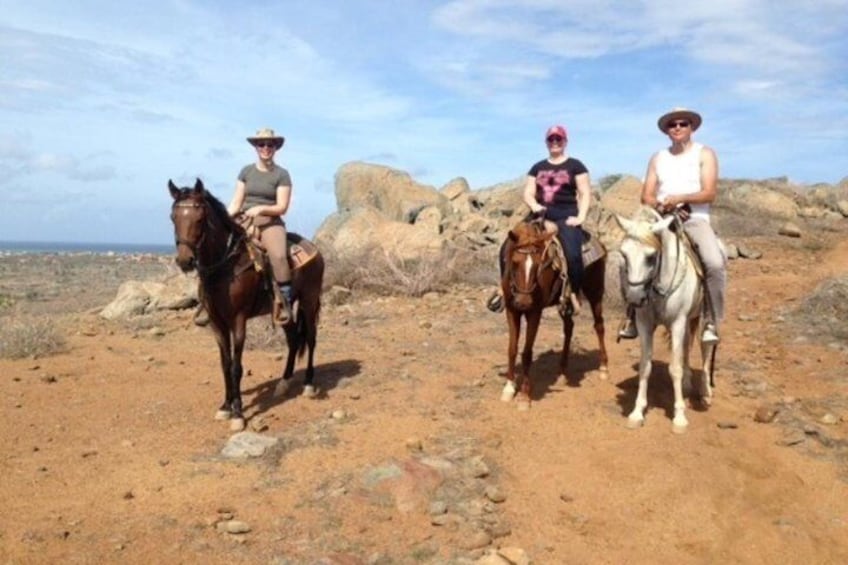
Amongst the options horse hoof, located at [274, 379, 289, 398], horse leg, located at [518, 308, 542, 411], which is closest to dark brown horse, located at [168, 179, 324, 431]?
horse hoof, located at [274, 379, 289, 398]

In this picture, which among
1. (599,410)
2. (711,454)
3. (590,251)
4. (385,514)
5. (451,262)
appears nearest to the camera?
(385,514)

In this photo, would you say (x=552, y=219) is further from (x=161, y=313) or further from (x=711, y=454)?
(x=161, y=313)

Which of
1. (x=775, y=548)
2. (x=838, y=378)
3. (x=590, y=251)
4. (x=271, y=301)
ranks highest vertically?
(x=590, y=251)

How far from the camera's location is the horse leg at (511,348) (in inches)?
289

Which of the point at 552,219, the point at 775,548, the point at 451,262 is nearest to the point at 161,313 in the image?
the point at 451,262

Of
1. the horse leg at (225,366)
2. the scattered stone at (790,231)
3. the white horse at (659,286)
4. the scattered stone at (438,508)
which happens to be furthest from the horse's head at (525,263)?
the scattered stone at (790,231)

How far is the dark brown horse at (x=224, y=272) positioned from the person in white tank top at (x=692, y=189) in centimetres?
383

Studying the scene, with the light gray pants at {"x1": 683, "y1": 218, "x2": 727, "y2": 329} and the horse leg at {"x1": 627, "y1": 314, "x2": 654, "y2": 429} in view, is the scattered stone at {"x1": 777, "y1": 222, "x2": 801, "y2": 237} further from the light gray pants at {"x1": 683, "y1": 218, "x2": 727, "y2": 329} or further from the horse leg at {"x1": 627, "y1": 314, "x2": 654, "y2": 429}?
the horse leg at {"x1": 627, "y1": 314, "x2": 654, "y2": 429}

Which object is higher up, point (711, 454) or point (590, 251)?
point (590, 251)

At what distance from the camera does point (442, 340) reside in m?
10.3

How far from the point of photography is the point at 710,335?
22.7ft

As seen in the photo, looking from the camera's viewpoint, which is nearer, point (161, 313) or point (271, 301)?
point (271, 301)

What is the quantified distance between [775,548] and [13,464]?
6.03 metres

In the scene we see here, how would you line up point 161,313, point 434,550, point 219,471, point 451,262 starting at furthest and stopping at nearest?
1. point 451,262
2. point 161,313
3. point 219,471
4. point 434,550
